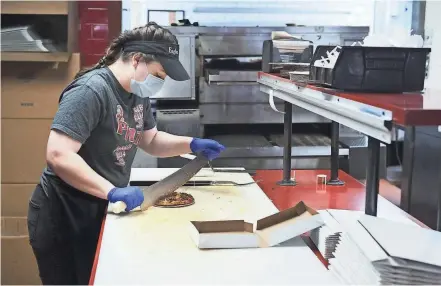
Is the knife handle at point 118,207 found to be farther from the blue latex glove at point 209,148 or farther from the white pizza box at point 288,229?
the blue latex glove at point 209,148

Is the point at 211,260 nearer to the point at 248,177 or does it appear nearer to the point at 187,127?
the point at 248,177

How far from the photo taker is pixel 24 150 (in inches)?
137

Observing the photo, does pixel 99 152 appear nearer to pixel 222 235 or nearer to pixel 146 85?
pixel 146 85

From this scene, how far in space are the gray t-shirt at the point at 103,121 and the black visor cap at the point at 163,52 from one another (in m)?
0.15

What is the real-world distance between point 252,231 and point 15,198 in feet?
7.35

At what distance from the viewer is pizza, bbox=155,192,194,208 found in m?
2.17

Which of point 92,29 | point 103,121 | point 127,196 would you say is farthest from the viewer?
point 92,29

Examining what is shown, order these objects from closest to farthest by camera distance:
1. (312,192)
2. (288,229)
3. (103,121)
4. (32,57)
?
(288,229) < (103,121) < (312,192) < (32,57)

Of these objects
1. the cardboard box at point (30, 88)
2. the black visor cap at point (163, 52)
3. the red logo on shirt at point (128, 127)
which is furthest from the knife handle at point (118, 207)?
the cardboard box at point (30, 88)

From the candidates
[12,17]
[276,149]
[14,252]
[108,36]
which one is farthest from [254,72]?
[14,252]

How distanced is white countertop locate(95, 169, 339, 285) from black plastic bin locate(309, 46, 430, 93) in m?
0.56

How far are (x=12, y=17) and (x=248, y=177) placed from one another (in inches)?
81.1

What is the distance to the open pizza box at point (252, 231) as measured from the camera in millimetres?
1698

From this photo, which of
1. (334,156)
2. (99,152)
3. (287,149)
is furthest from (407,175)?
(99,152)
